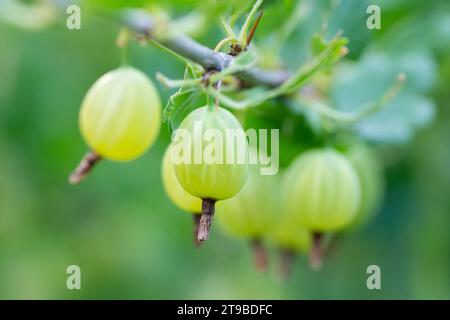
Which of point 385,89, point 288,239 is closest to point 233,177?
point 288,239

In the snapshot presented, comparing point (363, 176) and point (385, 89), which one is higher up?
point (385, 89)

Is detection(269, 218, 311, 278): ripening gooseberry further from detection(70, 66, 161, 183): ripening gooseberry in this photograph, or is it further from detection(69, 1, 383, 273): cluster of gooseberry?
detection(70, 66, 161, 183): ripening gooseberry

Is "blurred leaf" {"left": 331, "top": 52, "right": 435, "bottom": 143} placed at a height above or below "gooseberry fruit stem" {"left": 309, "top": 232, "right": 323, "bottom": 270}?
above

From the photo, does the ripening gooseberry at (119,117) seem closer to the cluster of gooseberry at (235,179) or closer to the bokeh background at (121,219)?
the cluster of gooseberry at (235,179)

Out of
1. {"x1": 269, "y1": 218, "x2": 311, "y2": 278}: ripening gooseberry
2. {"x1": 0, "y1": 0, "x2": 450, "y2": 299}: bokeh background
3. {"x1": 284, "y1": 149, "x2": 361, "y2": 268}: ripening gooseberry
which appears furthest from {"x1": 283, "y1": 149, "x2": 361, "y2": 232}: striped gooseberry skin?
{"x1": 0, "y1": 0, "x2": 450, "y2": 299}: bokeh background

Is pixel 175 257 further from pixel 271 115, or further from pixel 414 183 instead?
pixel 271 115

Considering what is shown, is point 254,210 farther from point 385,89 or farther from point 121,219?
point 121,219

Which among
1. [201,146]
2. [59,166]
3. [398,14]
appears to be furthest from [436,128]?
A: [201,146]
